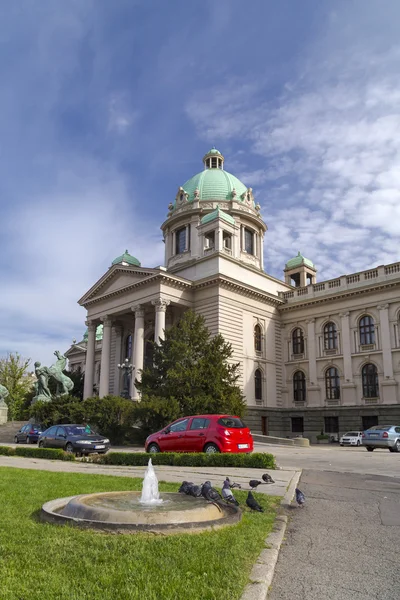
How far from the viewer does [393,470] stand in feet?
49.0

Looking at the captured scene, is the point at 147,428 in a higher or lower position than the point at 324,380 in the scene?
lower

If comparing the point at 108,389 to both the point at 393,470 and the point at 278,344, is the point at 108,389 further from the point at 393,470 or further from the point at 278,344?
the point at 393,470

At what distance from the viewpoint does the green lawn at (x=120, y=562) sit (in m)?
3.84

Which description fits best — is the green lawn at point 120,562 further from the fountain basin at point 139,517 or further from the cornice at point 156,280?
the cornice at point 156,280

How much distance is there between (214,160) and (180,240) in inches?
500

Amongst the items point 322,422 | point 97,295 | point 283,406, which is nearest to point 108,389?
point 97,295

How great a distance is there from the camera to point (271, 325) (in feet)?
154

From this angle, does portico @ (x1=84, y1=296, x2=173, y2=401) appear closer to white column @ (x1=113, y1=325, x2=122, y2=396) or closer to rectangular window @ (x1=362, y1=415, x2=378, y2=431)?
white column @ (x1=113, y1=325, x2=122, y2=396)

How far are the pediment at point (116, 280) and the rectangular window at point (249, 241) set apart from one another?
1433 cm

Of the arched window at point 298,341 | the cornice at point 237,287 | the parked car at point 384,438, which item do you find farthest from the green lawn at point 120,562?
the arched window at point 298,341

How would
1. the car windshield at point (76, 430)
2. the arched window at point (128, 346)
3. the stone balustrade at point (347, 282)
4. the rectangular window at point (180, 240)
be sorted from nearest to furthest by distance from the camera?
the car windshield at point (76, 430) → the stone balustrade at point (347, 282) → the arched window at point (128, 346) → the rectangular window at point (180, 240)

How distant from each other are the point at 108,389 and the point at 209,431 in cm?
3222

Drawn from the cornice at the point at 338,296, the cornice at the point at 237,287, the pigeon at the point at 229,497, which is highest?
the cornice at the point at 237,287

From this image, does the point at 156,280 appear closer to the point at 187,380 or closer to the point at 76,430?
the point at 187,380
